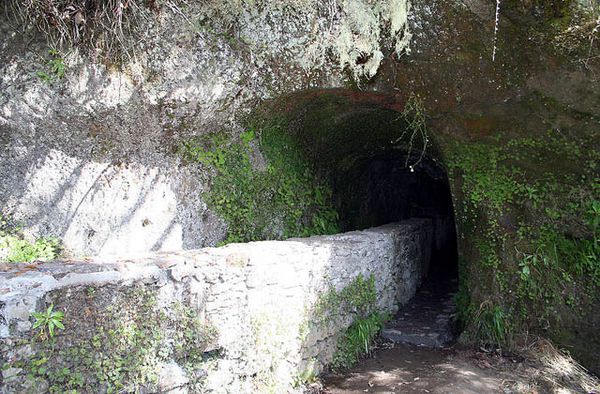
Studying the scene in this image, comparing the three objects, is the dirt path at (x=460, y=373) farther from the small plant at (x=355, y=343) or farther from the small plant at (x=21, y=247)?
the small plant at (x=21, y=247)

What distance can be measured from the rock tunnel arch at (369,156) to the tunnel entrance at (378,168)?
14mm

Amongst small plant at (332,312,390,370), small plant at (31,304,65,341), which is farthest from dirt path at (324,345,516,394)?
small plant at (31,304,65,341)

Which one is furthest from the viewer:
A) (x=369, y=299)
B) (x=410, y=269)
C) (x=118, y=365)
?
(x=410, y=269)

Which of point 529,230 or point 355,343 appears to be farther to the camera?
point 529,230

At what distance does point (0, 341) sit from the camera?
252cm

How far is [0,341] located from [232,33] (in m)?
4.27

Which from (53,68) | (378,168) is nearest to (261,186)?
(53,68)

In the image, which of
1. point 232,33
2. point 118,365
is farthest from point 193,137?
point 118,365

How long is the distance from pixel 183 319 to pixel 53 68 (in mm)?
3423

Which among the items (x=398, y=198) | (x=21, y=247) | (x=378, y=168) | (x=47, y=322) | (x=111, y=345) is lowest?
→ (x=111, y=345)

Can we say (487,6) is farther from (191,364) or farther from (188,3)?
(191,364)

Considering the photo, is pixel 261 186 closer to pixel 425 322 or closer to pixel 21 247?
pixel 21 247

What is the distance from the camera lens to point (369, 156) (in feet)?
30.0

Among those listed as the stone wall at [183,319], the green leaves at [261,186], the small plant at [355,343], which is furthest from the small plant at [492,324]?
the green leaves at [261,186]
